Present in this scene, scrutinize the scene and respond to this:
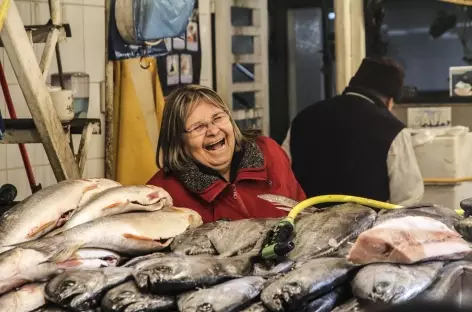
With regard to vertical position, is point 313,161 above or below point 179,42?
below

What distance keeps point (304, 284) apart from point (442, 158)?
3415 millimetres

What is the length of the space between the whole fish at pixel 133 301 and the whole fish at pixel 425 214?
1.85 feet

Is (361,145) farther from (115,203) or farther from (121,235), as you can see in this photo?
(121,235)

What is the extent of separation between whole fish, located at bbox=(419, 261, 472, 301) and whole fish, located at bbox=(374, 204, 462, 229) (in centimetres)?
24

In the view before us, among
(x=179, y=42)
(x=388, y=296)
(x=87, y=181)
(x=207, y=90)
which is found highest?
(x=179, y=42)

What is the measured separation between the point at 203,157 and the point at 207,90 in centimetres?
25

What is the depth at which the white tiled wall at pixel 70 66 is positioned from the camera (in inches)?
163

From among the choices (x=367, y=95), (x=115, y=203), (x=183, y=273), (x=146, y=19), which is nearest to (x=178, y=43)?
(x=367, y=95)

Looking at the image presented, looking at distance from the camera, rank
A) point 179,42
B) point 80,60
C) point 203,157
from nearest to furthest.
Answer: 1. point 203,157
2. point 80,60
3. point 179,42

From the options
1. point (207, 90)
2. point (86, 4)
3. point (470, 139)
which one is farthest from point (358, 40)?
point (207, 90)

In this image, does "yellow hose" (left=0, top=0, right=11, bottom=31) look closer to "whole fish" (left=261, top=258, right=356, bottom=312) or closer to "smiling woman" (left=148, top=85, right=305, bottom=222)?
"smiling woman" (left=148, top=85, right=305, bottom=222)

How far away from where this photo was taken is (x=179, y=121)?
9.38 ft

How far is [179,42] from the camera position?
17.8ft

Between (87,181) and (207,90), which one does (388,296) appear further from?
(207,90)
